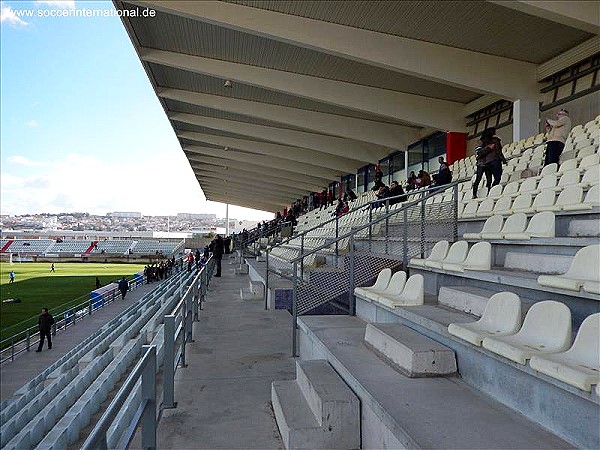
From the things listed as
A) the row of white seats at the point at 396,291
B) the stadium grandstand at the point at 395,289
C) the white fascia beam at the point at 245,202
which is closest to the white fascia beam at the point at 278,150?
the stadium grandstand at the point at 395,289

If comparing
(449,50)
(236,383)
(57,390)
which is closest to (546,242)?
(236,383)

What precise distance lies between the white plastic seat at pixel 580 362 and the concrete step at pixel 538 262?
5.44 ft

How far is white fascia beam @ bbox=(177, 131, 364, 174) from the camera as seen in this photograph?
2706 centimetres

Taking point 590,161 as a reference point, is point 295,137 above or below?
above

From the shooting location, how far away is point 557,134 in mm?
7734

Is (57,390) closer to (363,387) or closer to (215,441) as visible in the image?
(215,441)

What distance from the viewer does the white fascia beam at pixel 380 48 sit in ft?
36.8

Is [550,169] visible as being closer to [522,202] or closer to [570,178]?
[570,178]

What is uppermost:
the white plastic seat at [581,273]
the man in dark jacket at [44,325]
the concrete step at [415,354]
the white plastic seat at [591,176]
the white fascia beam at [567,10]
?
the white fascia beam at [567,10]

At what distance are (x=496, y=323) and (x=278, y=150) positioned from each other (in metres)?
25.1

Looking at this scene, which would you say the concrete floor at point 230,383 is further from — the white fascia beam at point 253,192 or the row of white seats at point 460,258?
the white fascia beam at point 253,192

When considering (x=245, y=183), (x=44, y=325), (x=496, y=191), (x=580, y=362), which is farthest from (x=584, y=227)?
(x=245, y=183)

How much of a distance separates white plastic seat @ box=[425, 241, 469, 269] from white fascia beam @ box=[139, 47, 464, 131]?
11022 millimetres

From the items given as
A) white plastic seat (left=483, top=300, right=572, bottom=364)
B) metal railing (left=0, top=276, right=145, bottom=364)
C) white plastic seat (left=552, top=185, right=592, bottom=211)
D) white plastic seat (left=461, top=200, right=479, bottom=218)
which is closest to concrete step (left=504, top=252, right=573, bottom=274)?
white plastic seat (left=552, top=185, right=592, bottom=211)
